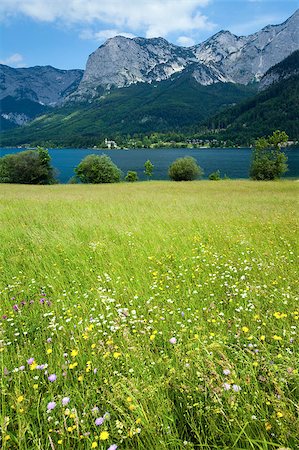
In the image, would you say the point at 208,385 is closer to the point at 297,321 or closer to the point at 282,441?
the point at 282,441

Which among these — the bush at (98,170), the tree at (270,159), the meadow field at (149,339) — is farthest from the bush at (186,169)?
the meadow field at (149,339)

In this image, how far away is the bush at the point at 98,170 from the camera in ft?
282

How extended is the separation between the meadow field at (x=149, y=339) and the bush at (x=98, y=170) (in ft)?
254

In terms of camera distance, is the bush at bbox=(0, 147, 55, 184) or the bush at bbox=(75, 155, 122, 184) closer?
the bush at bbox=(75, 155, 122, 184)

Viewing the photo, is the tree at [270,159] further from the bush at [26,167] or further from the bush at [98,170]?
the bush at [26,167]

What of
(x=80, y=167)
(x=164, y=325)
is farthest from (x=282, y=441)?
(x=80, y=167)

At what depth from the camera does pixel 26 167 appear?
8606 centimetres

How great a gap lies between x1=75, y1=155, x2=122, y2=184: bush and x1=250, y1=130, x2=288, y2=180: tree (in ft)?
133

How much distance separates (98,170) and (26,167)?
21.2 metres

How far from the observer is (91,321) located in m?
4.01

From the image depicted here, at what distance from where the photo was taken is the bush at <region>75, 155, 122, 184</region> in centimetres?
8606

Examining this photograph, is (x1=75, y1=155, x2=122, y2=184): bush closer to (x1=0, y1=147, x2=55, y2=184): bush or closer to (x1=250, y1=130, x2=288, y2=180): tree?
(x1=0, y1=147, x2=55, y2=184): bush

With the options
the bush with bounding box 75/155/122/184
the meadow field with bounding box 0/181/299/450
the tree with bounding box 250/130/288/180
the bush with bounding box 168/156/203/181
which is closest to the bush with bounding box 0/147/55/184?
the bush with bounding box 75/155/122/184

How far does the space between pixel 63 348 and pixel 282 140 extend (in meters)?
90.2
